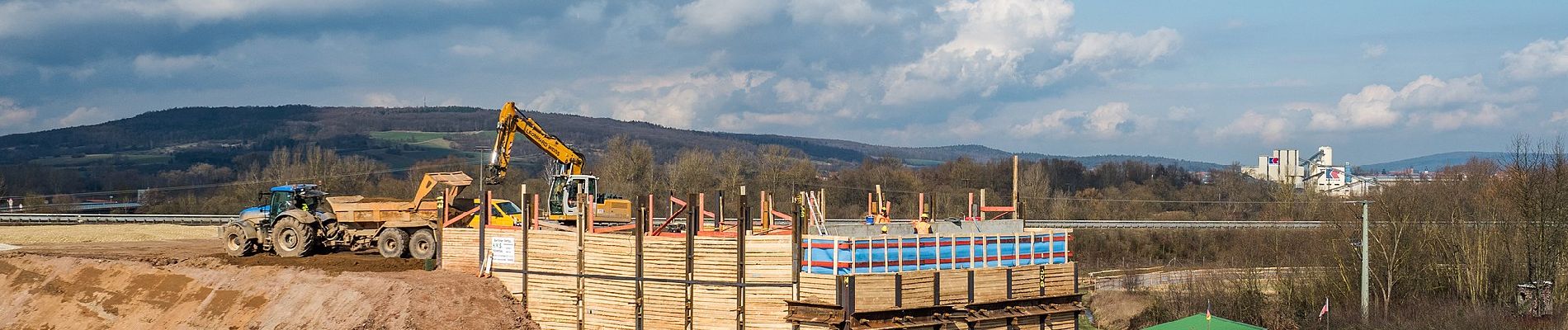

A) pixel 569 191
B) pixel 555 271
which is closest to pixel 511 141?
pixel 569 191

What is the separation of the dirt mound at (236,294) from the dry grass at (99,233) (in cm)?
1338

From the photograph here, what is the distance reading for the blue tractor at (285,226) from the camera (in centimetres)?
3594

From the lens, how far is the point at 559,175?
120 feet

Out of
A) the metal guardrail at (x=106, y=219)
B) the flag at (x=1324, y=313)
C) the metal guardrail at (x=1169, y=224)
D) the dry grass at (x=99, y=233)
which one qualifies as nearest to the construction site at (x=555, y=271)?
the flag at (x=1324, y=313)

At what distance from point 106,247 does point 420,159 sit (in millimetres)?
126506

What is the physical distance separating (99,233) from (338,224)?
79.2ft

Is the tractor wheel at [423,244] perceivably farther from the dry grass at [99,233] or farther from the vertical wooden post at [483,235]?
the dry grass at [99,233]

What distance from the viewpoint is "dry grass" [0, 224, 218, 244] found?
5059 cm

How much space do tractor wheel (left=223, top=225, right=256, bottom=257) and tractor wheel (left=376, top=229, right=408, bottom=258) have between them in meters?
5.02

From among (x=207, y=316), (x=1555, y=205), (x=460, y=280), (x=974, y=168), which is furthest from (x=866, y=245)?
(x=974, y=168)

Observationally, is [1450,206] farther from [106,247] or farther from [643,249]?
[106,247]

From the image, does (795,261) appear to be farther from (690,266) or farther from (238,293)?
(238,293)

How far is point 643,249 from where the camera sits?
2669 cm

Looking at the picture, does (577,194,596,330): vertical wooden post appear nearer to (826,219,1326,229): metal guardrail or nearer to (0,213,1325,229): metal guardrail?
(0,213,1325,229): metal guardrail
